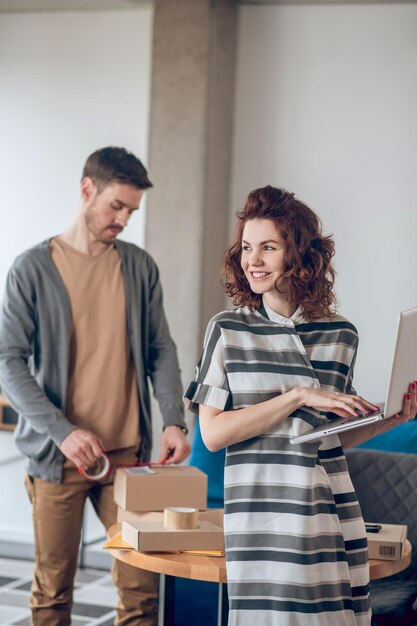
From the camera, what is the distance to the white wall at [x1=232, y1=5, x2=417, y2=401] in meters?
4.46

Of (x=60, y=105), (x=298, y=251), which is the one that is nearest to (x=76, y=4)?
(x=60, y=105)

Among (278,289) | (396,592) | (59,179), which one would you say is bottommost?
(396,592)

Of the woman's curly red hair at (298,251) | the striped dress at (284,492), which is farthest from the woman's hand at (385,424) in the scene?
the woman's curly red hair at (298,251)

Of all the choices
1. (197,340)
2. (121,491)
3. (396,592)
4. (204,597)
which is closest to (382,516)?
(396,592)

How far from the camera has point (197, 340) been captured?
4551mm

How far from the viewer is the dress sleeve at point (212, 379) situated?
6.48ft

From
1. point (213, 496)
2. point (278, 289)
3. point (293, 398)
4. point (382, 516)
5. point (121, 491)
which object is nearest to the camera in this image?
point (293, 398)

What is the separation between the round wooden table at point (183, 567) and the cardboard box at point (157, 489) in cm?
20

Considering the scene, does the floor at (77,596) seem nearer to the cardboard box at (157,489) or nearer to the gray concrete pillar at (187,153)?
the gray concrete pillar at (187,153)

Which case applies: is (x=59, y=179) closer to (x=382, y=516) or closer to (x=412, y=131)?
(x=412, y=131)

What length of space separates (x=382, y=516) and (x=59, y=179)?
101 inches

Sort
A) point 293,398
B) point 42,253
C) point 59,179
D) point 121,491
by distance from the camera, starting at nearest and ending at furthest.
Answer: point 293,398, point 121,491, point 42,253, point 59,179

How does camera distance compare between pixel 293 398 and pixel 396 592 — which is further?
pixel 396 592

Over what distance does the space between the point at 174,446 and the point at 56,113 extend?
2561 mm
